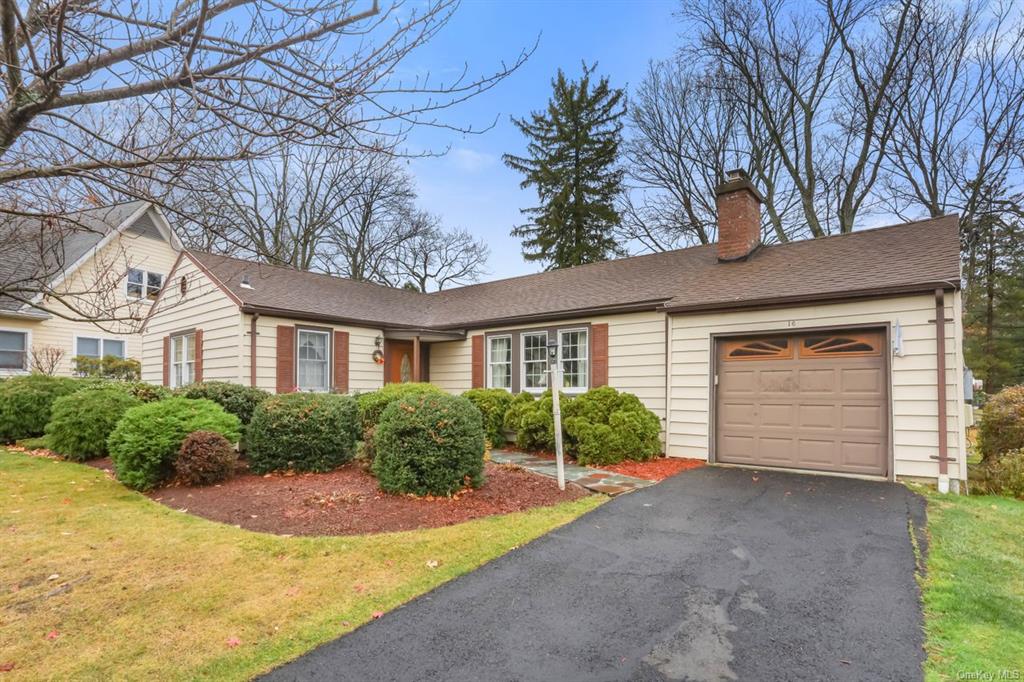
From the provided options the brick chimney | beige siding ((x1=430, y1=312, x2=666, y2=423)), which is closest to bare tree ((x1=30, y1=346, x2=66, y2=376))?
beige siding ((x1=430, y1=312, x2=666, y2=423))

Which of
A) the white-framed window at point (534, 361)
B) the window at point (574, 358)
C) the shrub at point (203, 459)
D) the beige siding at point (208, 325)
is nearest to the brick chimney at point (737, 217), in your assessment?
the window at point (574, 358)

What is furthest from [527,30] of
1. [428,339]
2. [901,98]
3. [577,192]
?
[577,192]

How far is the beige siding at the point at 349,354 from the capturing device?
10930mm

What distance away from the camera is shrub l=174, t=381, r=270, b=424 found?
880 cm

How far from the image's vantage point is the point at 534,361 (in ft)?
38.6

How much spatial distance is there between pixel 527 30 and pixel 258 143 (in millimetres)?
1907

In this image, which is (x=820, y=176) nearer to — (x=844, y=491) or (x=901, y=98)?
(x=901, y=98)

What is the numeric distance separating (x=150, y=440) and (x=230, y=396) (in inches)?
89.8

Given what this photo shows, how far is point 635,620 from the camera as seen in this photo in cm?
336

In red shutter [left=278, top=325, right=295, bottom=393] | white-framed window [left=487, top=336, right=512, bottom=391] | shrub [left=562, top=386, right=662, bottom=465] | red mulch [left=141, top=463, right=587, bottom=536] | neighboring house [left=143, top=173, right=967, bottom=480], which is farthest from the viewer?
white-framed window [left=487, top=336, right=512, bottom=391]

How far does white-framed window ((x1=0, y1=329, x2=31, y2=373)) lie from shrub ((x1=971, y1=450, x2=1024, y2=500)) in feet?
74.7

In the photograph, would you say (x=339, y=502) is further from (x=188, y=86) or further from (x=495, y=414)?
(x=495, y=414)

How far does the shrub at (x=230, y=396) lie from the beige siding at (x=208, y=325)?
1703 millimetres

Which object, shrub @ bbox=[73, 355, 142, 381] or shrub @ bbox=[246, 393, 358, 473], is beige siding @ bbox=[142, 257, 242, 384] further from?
shrub @ bbox=[246, 393, 358, 473]
